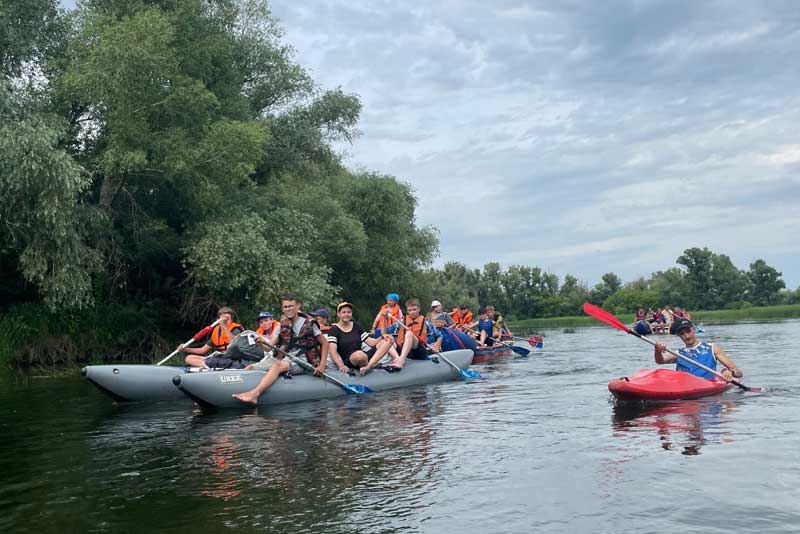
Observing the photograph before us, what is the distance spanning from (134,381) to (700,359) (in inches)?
301

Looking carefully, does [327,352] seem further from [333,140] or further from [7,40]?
[333,140]

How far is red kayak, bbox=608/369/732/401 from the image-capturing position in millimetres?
9156

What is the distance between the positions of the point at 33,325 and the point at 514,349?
12027mm

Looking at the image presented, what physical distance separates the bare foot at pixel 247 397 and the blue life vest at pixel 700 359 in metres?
5.48

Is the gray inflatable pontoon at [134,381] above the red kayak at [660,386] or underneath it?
above

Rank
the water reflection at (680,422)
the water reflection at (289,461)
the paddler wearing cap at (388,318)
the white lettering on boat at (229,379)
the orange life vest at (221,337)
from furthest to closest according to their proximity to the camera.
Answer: the paddler wearing cap at (388,318) < the orange life vest at (221,337) < the white lettering on boat at (229,379) < the water reflection at (680,422) < the water reflection at (289,461)

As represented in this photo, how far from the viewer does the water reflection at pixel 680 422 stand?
7059 mm

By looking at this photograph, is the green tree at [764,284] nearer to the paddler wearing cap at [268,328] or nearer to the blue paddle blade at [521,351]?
the blue paddle blade at [521,351]

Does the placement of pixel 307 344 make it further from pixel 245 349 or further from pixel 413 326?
pixel 413 326

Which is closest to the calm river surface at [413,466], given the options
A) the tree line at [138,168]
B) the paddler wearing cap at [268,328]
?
the paddler wearing cap at [268,328]

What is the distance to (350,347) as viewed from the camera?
11711 mm

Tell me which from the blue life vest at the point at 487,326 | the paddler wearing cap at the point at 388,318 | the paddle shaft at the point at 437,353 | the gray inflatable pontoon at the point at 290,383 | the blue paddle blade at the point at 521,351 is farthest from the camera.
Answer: the blue life vest at the point at 487,326

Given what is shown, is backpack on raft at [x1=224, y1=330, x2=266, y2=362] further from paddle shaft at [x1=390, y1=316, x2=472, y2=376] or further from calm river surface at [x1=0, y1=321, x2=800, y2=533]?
paddle shaft at [x1=390, y1=316, x2=472, y2=376]

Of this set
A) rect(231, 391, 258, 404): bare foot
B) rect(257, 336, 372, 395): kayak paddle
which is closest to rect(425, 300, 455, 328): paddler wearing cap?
rect(257, 336, 372, 395): kayak paddle
